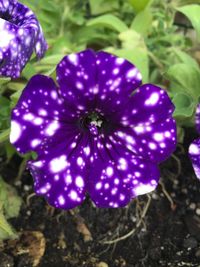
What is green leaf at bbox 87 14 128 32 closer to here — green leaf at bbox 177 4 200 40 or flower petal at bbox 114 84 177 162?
green leaf at bbox 177 4 200 40

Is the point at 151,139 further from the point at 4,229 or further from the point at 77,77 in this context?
the point at 4,229

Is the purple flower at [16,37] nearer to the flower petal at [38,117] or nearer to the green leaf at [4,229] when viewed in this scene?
the flower petal at [38,117]

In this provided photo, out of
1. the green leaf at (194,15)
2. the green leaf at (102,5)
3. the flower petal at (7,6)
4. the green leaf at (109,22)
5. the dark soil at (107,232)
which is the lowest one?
the dark soil at (107,232)

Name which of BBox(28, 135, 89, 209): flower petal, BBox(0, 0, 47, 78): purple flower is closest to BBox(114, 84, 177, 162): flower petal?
BBox(28, 135, 89, 209): flower petal

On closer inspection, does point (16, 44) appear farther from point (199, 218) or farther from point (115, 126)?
point (199, 218)

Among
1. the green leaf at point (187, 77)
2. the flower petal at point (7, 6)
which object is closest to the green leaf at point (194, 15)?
the green leaf at point (187, 77)
